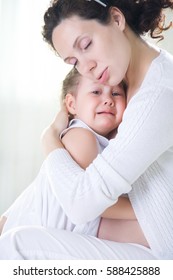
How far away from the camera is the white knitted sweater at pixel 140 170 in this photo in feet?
3.92

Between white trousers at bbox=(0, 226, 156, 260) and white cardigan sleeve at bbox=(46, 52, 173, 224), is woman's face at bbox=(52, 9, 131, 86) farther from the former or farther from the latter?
white trousers at bbox=(0, 226, 156, 260)

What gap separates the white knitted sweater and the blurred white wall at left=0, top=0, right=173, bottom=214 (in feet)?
5.05

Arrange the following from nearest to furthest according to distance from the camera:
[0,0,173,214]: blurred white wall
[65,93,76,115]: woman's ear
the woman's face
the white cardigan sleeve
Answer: the white cardigan sleeve, the woman's face, [65,93,76,115]: woman's ear, [0,0,173,214]: blurred white wall

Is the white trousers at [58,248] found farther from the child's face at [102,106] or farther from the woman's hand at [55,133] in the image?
the child's face at [102,106]

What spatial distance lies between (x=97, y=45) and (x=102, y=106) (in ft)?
0.89

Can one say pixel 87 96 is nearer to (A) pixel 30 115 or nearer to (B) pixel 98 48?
(B) pixel 98 48

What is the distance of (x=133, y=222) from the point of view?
1.38 meters

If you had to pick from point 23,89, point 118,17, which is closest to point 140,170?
point 118,17

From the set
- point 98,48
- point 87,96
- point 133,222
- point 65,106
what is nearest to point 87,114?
point 87,96

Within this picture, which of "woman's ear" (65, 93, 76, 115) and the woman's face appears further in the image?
"woman's ear" (65, 93, 76, 115)

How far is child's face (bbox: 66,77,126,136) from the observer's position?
1.52m

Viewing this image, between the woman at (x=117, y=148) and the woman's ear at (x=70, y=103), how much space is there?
236 mm

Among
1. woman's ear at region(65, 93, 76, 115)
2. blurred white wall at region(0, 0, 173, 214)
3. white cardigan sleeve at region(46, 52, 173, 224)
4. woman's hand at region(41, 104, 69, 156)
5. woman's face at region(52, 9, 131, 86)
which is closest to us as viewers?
white cardigan sleeve at region(46, 52, 173, 224)

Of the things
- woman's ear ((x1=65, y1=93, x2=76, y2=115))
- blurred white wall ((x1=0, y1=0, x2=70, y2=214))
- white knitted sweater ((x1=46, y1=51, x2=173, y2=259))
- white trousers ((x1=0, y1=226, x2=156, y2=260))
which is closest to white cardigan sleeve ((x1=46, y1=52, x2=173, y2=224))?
white knitted sweater ((x1=46, y1=51, x2=173, y2=259))
